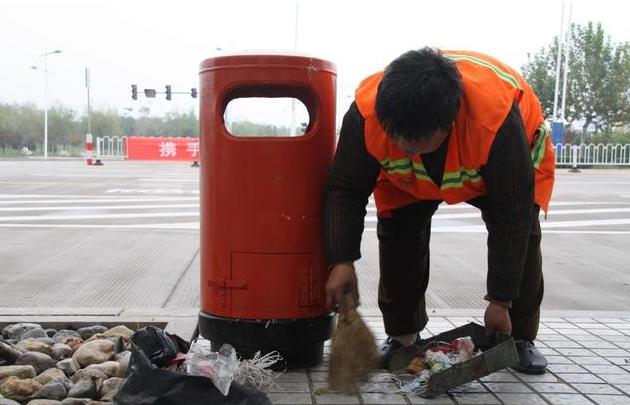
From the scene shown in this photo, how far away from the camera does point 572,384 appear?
288cm

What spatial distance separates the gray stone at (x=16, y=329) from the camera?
346 centimetres

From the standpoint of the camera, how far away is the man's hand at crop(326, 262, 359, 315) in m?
2.61

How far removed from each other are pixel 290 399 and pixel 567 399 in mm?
1112

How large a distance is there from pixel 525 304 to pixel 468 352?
387 mm

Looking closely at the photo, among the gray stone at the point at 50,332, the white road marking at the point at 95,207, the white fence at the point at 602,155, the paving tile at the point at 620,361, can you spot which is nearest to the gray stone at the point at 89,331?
the gray stone at the point at 50,332

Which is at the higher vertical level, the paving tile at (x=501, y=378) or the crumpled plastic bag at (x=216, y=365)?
the crumpled plastic bag at (x=216, y=365)

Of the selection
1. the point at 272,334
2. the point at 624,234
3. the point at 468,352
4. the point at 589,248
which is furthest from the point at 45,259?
the point at 624,234

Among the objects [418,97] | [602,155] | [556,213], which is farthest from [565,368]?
[602,155]

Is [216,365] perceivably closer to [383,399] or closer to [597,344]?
[383,399]

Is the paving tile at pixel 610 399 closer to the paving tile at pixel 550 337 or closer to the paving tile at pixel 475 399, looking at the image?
the paving tile at pixel 475 399

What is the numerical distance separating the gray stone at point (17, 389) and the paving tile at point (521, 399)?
1886 mm

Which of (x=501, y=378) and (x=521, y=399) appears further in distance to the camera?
(x=501, y=378)

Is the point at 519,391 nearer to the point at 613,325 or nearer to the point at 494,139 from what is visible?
the point at 494,139

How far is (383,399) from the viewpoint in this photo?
268 cm
